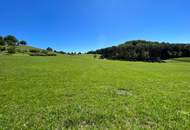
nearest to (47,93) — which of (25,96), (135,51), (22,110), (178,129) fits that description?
(25,96)

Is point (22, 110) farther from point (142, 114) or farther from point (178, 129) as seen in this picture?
point (178, 129)

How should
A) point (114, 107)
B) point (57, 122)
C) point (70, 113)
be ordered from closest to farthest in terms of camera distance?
1. point (57, 122)
2. point (70, 113)
3. point (114, 107)

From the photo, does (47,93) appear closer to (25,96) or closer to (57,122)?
(25,96)

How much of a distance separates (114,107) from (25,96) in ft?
18.6

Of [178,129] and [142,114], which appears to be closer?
[178,129]

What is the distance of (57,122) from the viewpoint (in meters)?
7.71

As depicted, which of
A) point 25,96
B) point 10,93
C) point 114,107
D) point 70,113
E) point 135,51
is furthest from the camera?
point 135,51

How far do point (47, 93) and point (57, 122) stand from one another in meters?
5.66

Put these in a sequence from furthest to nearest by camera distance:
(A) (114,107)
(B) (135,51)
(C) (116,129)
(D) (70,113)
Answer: (B) (135,51), (A) (114,107), (D) (70,113), (C) (116,129)

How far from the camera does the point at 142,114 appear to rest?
892 centimetres

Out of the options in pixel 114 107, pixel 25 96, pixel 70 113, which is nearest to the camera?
pixel 70 113

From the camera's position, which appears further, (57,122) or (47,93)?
(47,93)

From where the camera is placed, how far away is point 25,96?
1200cm

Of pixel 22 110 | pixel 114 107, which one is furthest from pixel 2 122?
pixel 114 107
